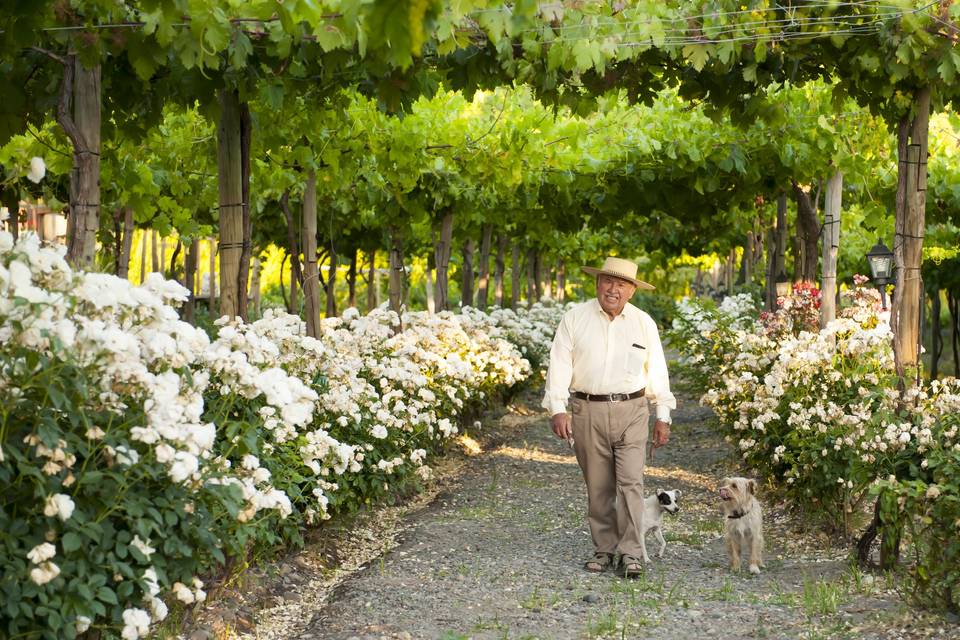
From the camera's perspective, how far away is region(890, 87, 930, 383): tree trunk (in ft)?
25.2

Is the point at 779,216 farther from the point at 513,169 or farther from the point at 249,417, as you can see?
the point at 249,417

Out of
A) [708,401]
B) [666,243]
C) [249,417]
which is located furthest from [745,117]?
[666,243]

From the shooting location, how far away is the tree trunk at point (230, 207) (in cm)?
780

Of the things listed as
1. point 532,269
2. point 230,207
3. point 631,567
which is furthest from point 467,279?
point 631,567

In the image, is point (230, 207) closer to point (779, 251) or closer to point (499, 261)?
point (779, 251)

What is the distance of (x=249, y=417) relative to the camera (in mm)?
5285

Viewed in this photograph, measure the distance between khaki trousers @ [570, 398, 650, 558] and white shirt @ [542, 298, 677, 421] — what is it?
0.11 meters

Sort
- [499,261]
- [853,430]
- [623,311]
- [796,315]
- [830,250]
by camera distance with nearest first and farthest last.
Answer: [853,430], [623,311], [830,250], [796,315], [499,261]

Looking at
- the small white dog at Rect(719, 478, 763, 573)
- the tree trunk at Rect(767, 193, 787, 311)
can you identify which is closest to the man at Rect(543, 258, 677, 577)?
the small white dog at Rect(719, 478, 763, 573)

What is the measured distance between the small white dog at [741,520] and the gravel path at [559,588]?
0.53ft

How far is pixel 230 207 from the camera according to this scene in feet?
25.7

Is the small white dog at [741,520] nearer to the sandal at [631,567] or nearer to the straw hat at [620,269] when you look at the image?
the sandal at [631,567]

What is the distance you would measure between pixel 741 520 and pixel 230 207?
3.82 meters

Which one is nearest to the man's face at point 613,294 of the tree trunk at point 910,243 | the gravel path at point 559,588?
the gravel path at point 559,588
